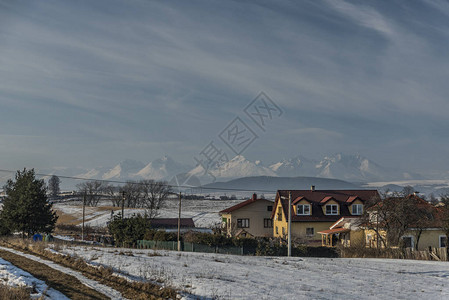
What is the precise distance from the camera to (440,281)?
22859mm

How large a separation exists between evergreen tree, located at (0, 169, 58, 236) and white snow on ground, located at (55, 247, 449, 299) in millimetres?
29750

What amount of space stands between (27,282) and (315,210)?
143 ft

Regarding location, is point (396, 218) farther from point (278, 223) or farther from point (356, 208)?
point (278, 223)

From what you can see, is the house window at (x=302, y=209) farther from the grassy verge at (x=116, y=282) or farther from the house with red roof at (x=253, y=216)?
the grassy verge at (x=116, y=282)

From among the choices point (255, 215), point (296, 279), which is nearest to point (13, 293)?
point (296, 279)

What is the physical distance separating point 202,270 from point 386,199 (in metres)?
23.6

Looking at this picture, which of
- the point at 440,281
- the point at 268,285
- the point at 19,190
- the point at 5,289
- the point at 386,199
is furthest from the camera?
the point at 19,190

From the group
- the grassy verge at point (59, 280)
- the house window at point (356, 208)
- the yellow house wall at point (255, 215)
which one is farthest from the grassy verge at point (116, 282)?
the yellow house wall at point (255, 215)

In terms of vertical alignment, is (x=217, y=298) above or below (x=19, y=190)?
below

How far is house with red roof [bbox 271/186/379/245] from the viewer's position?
5412 cm

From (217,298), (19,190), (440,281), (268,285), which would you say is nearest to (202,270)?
(268,285)

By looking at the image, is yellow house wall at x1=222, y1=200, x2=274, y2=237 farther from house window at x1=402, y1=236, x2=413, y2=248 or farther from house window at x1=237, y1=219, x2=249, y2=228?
house window at x1=402, y1=236, x2=413, y2=248

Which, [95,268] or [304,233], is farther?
[304,233]

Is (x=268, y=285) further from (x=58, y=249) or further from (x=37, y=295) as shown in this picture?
(x=58, y=249)
